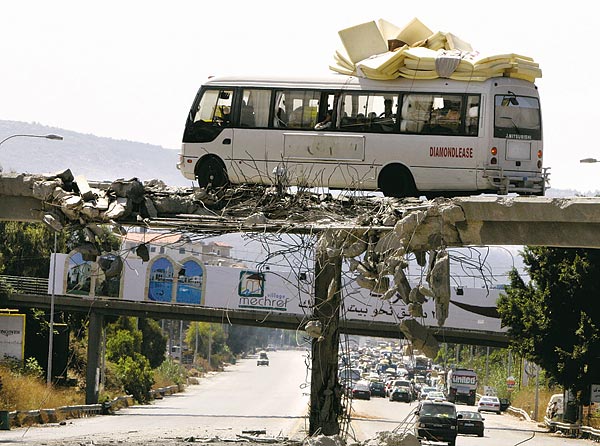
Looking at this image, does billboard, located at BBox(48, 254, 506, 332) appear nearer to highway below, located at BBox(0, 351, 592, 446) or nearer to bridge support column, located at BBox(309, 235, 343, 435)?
highway below, located at BBox(0, 351, 592, 446)

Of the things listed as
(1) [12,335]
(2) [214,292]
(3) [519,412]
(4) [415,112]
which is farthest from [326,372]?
(3) [519,412]

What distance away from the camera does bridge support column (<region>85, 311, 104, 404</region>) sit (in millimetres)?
60438

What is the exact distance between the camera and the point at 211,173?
27453 millimetres

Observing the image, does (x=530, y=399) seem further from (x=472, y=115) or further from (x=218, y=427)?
(x=472, y=115)

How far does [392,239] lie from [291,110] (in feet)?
24.4

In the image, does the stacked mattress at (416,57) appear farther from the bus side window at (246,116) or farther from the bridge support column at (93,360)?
the bridge support column at (93,360)

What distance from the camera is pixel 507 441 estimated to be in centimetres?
4406

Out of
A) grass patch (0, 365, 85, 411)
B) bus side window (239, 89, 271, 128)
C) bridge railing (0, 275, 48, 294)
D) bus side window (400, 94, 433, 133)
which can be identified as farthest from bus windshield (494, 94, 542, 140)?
bridge railing (0, 275, 48, 294)

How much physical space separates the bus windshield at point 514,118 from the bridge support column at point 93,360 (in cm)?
3776

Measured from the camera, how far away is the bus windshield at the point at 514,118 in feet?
86.8

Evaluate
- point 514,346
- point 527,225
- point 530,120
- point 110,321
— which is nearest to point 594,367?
point 514,346

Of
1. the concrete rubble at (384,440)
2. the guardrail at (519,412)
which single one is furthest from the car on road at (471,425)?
the concrete rubble at (384,440)

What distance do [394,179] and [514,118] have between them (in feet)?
10.1

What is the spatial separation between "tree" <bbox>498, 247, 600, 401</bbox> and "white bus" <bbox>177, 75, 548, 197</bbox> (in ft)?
71.3
